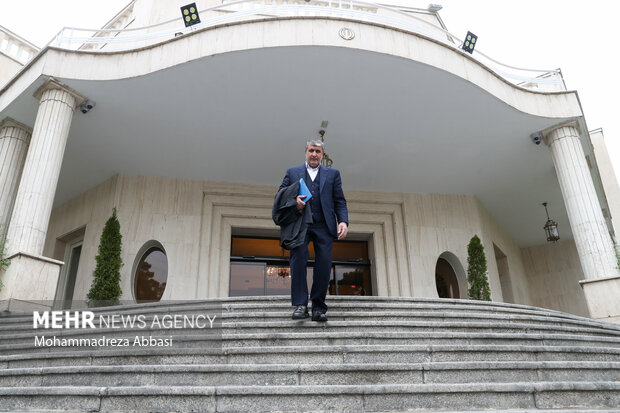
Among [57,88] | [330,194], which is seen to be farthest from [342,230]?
[57,88]

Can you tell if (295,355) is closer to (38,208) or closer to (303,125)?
(38,208)

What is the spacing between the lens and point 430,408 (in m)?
3.15

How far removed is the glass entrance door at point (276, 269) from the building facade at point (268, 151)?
0.18 feet

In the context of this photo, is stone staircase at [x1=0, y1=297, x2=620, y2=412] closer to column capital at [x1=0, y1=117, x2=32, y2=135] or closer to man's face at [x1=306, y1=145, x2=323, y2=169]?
man's face at [x1=306, y1=145, x2=323, y2=169]

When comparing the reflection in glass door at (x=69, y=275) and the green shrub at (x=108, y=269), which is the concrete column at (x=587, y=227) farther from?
the reflection in glass door at (x=69, y=275)

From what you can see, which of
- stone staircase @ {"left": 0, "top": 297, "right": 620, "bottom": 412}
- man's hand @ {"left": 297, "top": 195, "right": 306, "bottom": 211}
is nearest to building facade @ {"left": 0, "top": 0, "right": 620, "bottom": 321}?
stone staircase @ {"left": 0, "top": 297, "right": 620, "bottom": 412}

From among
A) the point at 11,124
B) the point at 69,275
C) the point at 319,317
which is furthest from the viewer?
the point at 69,275

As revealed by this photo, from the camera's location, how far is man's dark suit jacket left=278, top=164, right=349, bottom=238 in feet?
15.3

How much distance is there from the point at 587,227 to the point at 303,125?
6.33 metres

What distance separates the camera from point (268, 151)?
1080 centimetres

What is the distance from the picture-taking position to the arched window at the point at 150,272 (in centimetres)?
1091

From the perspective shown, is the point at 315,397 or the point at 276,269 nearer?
the point at 315,397

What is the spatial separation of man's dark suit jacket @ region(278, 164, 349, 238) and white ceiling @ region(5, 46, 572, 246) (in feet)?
13.2

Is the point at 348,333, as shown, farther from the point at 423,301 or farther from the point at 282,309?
the point at 423,301
